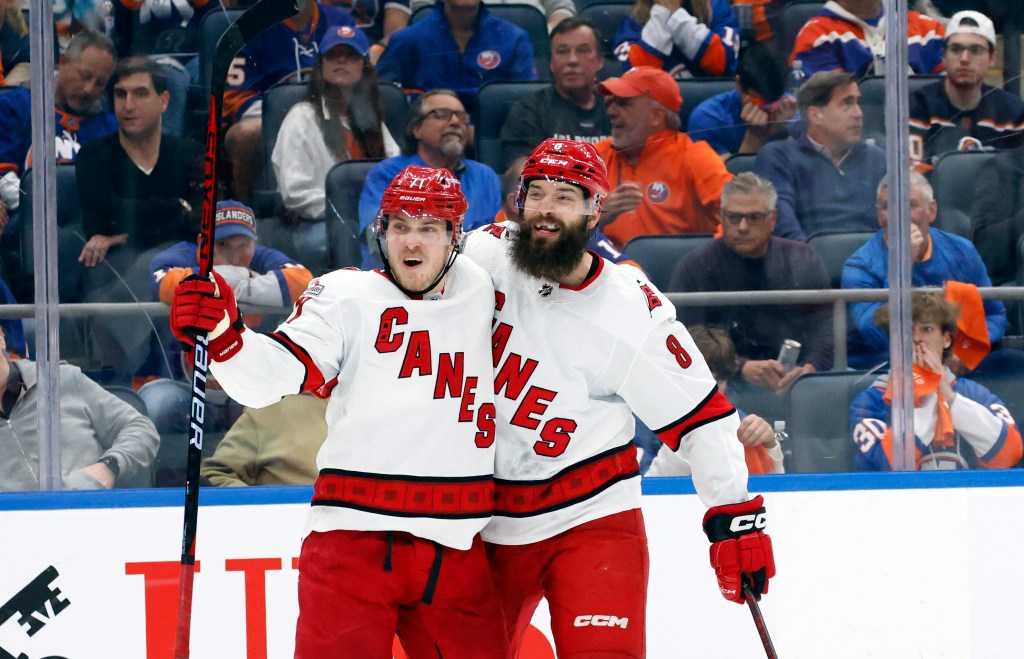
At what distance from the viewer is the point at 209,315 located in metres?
2.23

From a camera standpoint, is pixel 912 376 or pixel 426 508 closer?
pixel 426 508

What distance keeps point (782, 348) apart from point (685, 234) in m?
0.40

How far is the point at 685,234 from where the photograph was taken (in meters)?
3.39

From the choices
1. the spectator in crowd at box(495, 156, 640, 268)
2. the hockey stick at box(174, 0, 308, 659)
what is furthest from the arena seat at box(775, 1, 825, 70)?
the hockey stick at box(174, 0, 308, 659)

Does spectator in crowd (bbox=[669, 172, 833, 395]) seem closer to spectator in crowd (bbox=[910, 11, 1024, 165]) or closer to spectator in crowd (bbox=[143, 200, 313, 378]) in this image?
spectator in crowd (bbox=[910, 11, 1024, 165])

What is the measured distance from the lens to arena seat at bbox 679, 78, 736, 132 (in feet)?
11.8

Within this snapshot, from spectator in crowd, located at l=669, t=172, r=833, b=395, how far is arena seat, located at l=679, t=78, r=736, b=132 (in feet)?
1.26

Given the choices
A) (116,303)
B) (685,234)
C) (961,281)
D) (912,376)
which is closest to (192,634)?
(116,303)

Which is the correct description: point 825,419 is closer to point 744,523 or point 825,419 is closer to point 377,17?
point 744,523

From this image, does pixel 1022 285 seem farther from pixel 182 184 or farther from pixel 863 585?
pixel 182 184

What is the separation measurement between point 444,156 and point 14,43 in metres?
1.16

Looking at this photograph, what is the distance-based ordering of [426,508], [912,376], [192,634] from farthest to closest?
[912,376]
[192,634]
[426,508]

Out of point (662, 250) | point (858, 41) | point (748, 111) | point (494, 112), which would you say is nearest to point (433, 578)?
point (662, 250)

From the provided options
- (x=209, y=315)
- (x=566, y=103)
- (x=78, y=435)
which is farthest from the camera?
(x=566, y=103)
